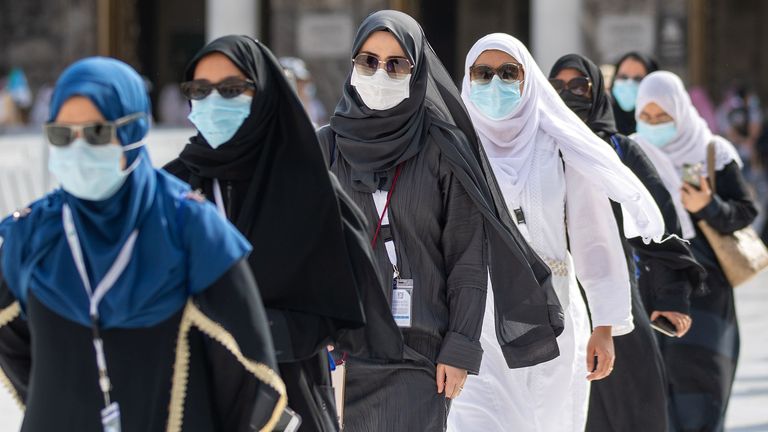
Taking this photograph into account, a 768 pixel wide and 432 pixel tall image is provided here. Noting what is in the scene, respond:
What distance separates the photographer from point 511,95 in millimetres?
4793

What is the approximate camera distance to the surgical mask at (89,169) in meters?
2.77

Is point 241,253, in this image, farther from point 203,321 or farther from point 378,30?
point 378,30

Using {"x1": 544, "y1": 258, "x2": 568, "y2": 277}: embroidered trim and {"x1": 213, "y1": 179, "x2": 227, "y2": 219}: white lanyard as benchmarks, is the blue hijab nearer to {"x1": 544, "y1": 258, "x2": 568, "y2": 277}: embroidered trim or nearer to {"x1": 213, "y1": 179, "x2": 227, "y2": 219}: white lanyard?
{"x1": 213, "y1": 179, "x2": 227, "y2": 219}: white lanyard

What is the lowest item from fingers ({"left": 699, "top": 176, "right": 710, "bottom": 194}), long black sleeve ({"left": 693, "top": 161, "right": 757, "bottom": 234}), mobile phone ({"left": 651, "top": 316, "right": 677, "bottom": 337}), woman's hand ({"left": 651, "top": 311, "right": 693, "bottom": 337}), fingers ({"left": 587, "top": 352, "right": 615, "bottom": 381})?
mobile phone ({"left": 651, "top": 316, "right": 677, "bottom": 337})

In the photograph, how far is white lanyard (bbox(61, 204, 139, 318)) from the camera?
2822mm

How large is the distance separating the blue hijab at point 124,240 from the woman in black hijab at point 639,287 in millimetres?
2705

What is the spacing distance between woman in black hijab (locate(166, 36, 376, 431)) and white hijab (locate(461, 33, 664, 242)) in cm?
141

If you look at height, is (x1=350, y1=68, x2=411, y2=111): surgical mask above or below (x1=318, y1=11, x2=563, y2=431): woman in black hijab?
above

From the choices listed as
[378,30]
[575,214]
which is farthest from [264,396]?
[575,214]

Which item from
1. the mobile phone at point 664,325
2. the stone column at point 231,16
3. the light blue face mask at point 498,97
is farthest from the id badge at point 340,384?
the stone column at point 231,16

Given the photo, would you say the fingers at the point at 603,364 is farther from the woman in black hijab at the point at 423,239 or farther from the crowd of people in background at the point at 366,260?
the woman in black hijab at the point at 423,239

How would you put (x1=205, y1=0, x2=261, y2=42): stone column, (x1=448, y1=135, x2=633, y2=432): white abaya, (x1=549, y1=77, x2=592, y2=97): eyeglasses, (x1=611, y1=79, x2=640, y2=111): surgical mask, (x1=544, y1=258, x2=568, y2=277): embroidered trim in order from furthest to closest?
(x1=205, y1=0, x2=261, y2=42): stone column → (x1=611, y1=79, x2=640, y2=111): surgical mask → (x1=549, y1=77, x2=592, y2=97): eyeglasses → (x1=544, y1=258, x2=568, y2=277): embroidered trim → (x1=448, y1=135, x2=633, y2=432): white abaya

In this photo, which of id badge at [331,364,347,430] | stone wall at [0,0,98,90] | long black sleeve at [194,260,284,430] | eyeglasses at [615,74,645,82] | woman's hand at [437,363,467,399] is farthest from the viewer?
stone wall at [0,0,98,90]

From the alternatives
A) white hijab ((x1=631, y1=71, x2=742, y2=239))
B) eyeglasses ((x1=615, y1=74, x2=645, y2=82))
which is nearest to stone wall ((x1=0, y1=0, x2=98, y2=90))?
eyeglasses ((x1=615, y1=74, x2=645, y2=82))
